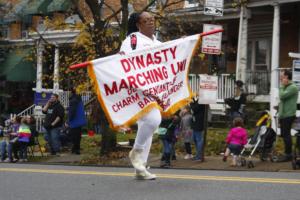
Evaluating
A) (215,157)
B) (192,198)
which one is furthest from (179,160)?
(192,198)

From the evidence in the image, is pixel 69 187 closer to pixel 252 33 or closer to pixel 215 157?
pixel 215 157

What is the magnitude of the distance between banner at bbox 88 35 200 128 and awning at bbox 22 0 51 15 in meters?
20.1

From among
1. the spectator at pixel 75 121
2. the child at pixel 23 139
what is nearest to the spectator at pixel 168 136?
the spectator at pixel 75 121

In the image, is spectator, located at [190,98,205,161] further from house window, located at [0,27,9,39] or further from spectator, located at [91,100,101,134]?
house window, located at [0,27,9,39]

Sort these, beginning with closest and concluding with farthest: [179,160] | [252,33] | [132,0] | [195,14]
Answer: [179,160], [132,0], [195,14], [252,33]

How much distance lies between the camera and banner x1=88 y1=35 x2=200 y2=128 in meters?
8.16

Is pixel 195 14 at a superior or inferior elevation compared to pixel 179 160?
superior

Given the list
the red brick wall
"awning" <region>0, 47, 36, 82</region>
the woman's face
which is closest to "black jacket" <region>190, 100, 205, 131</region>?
the woman's face

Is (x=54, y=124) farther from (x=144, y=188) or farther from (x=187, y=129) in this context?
(x=144, y=188)

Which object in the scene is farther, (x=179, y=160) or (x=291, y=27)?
(x=291, y=27)

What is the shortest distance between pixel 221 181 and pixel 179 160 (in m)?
6.30

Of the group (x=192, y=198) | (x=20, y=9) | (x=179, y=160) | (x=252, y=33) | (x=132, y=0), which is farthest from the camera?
(x=20, y=9)

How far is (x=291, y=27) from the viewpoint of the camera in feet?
77.8

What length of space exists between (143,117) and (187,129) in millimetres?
7318
